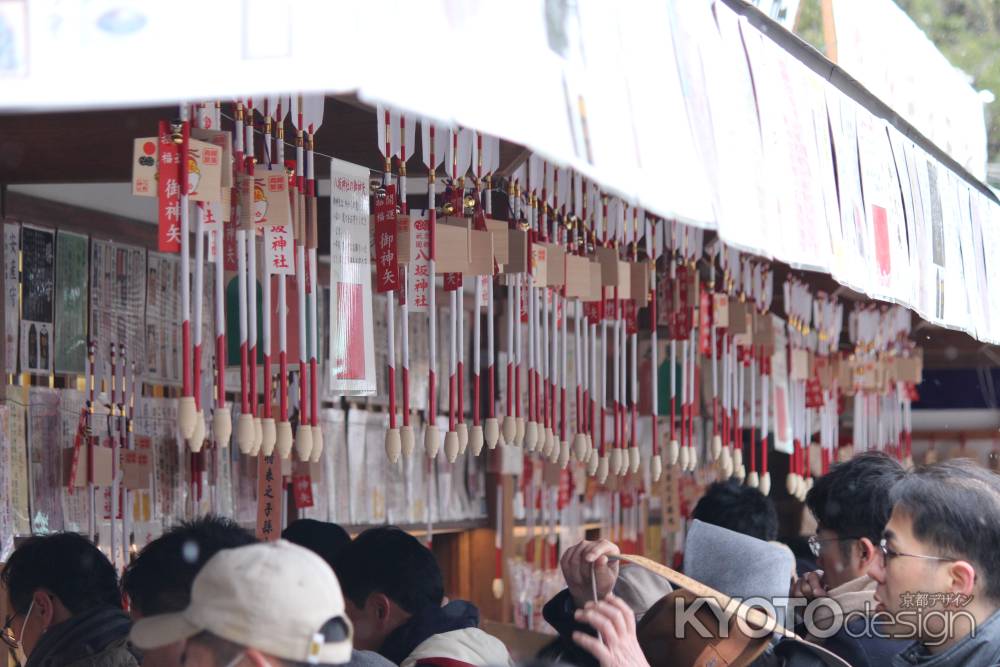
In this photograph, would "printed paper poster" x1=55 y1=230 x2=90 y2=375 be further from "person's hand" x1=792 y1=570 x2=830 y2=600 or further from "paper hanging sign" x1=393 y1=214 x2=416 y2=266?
"person's hand" x1=792 y1=570 x2=830 y2=600

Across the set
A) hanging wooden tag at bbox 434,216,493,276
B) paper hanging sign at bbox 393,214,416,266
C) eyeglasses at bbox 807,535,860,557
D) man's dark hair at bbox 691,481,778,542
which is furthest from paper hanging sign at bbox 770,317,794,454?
paper hanging sign at bbox 393,214,416,266

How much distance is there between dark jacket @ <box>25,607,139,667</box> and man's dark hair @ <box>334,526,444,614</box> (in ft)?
1.53

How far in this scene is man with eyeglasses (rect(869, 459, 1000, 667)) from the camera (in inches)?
79.9

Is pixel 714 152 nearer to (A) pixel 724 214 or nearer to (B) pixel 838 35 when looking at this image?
(A) pixel 724 214

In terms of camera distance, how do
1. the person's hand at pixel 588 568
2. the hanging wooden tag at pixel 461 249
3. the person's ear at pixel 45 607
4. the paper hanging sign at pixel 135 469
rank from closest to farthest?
1. the person's hand at pixel 588 568
2. the hanging wooden tag at pixel 461 249
3. the person's ear at pixel 45 607
4. the paper hanging sign at pixel 135 469

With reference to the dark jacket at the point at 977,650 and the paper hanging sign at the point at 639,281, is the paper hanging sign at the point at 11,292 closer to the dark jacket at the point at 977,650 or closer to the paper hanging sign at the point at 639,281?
the paper hanging sign at the point at 639,281

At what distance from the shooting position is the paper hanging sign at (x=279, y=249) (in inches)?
87.7

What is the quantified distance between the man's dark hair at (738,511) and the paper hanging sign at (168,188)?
5.31ft

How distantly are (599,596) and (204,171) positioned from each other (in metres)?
1.07

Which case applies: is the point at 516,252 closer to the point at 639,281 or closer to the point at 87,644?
the point at 639,281

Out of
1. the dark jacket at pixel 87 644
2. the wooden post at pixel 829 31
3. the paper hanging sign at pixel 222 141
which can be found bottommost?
the dark jacket at pixel 87 644

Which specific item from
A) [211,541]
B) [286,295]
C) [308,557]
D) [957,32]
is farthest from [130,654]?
[957,32]

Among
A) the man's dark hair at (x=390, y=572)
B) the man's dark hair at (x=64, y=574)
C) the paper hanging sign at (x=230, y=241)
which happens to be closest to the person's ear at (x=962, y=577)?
the man's dark hair at (x=390, y=572)

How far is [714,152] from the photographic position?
211cm
